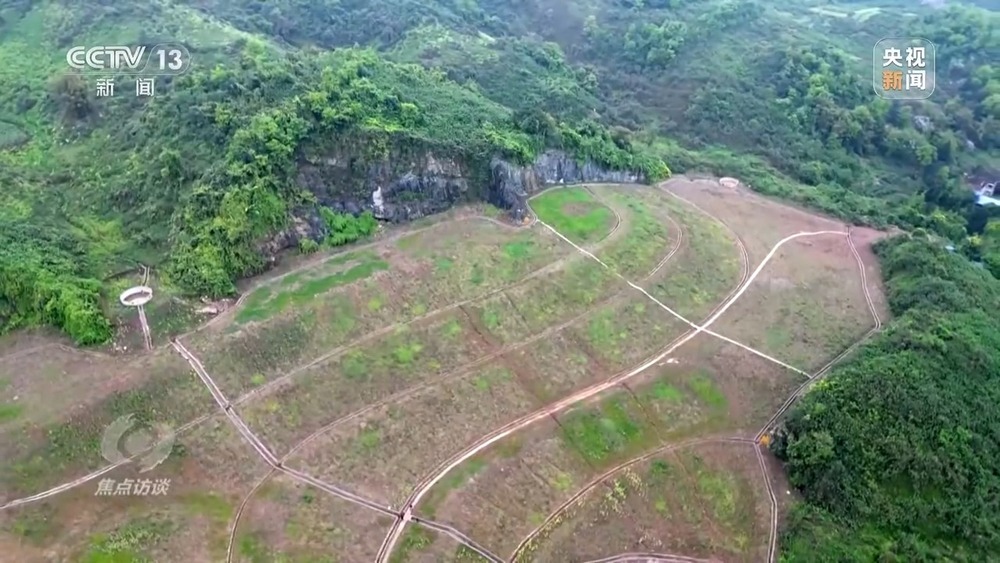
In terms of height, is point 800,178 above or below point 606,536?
above

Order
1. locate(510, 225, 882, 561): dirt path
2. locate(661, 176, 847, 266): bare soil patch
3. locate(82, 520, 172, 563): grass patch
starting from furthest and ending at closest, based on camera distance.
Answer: locate(661, 176, 847, 266): bare soil patch, locate(510, 225, 882, 561): dirt path, locate(82, 520, 172, 563): grass patch

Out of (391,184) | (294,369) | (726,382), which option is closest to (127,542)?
(294,369)

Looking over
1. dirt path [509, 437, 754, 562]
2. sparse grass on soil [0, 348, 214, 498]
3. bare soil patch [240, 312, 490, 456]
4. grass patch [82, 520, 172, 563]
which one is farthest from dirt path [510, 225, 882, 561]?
sparse grass on soil [0, 348, 214, 498]

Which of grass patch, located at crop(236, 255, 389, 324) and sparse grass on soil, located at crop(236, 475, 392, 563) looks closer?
sparse grass on soil, located at crop(236, 475, 392, 563)

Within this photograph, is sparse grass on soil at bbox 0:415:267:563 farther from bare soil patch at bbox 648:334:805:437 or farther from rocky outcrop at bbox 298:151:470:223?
bare soil patch at bbox 648:334:805:437

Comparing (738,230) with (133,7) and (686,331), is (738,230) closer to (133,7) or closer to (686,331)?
(686,331)

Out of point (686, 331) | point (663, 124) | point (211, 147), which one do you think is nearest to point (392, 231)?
point (211, 147)
